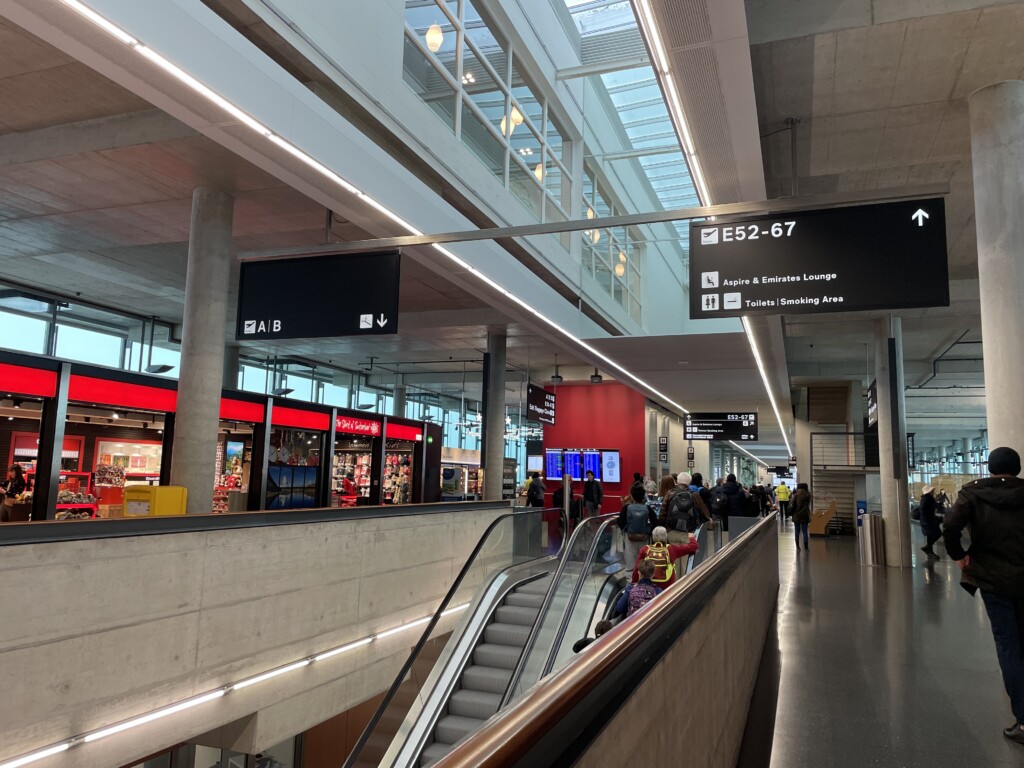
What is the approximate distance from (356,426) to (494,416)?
3.28 metres

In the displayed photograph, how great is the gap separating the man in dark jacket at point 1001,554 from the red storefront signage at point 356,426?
13.1 meters

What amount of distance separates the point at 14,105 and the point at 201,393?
346 centimetres

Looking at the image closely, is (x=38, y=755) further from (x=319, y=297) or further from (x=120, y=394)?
(x=120, y=394)

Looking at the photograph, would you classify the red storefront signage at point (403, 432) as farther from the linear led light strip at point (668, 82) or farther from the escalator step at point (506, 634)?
the linear led light strip at point (668, 82)

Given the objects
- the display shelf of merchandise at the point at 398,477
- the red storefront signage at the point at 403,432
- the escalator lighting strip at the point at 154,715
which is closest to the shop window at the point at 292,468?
the red storefront signage at the point at 403,432

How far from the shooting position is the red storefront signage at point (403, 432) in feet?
57.4

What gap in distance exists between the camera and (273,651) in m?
7.10

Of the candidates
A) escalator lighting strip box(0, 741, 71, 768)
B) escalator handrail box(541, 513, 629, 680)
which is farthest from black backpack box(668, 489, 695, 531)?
escalator lighting strip box(0, 741, 71, 768)

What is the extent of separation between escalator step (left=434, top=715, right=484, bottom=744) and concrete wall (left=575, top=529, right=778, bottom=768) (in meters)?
4.29

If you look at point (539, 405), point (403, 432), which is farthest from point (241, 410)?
point (539, 405)

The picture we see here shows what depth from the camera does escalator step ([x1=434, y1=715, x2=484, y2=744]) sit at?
7.77 metres

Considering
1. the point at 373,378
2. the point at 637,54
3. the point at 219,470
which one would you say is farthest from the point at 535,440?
the point at 637,54

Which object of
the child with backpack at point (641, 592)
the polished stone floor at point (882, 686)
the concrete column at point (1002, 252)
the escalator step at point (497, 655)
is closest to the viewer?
the polished stone floor at point (882, 686)

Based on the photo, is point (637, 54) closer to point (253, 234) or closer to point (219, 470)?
point (253, 234)
